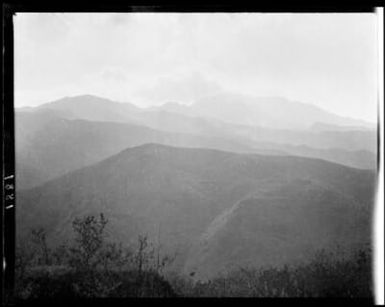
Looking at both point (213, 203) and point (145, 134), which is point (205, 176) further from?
point (145, 134)

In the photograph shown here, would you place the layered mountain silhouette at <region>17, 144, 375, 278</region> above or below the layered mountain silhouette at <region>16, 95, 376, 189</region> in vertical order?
below

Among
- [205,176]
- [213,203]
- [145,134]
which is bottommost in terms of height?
[213,203]

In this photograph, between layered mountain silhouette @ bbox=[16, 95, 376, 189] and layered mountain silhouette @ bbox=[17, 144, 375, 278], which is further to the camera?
layered mountain silhouette @ bbox=[16, 95, 376, 189]

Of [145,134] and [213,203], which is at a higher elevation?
[145,134]

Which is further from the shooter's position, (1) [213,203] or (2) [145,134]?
(2) [145,134]

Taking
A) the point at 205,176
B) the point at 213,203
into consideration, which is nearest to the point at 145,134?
the point at 205,176

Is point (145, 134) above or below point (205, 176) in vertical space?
above
